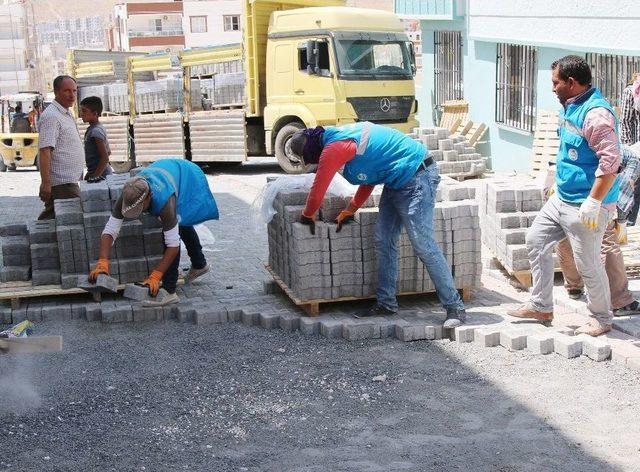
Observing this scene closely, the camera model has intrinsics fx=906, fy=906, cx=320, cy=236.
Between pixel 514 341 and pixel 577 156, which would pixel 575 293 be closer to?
pixel 514 341

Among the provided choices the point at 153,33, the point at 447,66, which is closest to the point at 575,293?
the point at 447,66

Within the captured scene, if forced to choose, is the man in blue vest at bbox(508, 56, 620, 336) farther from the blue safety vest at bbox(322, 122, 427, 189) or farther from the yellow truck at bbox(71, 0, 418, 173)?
the yellow truck at bbox(71, 0, 418, 173)

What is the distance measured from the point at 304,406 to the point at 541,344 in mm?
1849

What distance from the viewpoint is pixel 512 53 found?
17.7m

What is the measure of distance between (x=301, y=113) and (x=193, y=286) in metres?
9.33

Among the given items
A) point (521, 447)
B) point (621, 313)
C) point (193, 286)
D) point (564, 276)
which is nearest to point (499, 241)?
point (564, 276)

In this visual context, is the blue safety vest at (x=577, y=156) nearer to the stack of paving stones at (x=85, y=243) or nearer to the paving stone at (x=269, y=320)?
the paving stone at (x=269, y=320)

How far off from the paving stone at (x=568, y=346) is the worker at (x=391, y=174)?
2.61 ft

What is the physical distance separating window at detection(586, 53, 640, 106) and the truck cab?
4261 millimetres

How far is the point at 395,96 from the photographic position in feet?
57.9

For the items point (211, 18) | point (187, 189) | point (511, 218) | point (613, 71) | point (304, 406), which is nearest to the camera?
point (304, 406)

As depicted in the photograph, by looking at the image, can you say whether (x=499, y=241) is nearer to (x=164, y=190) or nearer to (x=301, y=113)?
(x=164, y=190)

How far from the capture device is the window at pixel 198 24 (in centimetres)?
7481

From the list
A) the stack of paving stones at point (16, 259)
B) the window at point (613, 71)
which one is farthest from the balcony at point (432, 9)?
the stack of paving stones at point (16, 259)
